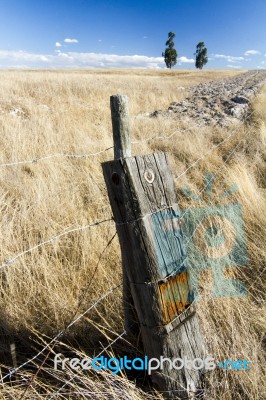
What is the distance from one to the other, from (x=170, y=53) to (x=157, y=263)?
6815cm

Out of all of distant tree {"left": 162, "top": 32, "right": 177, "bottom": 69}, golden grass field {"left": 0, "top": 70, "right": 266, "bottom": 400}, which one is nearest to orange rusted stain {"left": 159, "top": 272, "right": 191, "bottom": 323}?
golden grass field {"left": 0, "top": 70, "right": 266, "bottom": 400}

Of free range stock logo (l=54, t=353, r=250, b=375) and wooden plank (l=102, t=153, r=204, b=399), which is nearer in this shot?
wooden plank (l=102, t=153, r=204, b=399)

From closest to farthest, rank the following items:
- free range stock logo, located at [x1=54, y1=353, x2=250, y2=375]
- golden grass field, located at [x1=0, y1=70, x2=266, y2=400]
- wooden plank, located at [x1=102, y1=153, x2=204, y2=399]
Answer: wooden plank, located at [x1=102, y1=153, x2=204, y2=399], free range stock logo, located at [x1=54, y1=353, x2=250, y2=375], golden grass field, located at [x1=0, y1=70, x2=266, y2=400]

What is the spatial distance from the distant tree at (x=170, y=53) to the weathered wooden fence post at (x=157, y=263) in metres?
67.7

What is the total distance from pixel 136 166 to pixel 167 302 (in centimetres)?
60

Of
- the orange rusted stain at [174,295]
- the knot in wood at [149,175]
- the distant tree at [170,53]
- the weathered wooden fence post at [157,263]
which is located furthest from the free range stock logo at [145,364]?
the distant tree at [170,53]

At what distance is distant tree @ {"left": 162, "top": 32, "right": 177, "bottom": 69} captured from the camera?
6157 centimetres

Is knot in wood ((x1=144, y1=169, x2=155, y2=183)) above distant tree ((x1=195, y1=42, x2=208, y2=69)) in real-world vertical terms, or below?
below

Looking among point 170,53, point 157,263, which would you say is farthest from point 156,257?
point 170,53

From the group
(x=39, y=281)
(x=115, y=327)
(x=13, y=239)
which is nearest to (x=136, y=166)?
(x=115, y=327)

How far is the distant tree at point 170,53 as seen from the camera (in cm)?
6157

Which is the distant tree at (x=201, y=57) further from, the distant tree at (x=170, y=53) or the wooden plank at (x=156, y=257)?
the wooden plank at (x=156, y=257)

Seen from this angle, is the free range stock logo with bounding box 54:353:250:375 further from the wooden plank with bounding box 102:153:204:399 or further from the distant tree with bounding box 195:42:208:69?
the distant tree with bounding box 195:42:208:69

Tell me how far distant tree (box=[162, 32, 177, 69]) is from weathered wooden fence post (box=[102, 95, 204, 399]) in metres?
67.7
